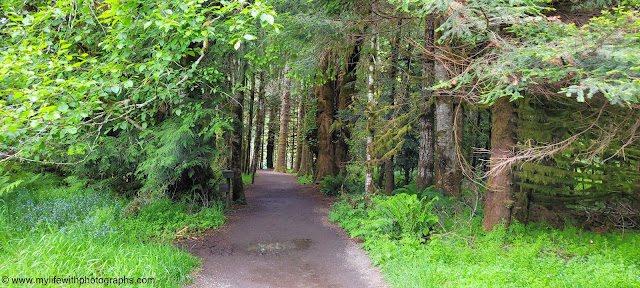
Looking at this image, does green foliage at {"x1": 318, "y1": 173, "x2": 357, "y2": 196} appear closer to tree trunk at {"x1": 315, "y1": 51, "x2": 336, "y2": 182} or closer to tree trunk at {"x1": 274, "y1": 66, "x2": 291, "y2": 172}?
tree trunk at {"x1": 315, "y1": 51, "x2": 336, "y2": 182}

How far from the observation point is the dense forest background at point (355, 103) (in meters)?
4.36

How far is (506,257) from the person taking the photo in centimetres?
569

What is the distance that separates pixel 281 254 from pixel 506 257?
12.9 feet

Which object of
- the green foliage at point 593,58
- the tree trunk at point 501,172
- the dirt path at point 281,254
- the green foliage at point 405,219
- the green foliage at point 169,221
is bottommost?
the dirt path at point 281,254

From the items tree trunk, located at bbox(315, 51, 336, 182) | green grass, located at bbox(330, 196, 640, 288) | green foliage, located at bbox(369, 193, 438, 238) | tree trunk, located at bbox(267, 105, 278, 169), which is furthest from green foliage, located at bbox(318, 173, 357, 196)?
tree trunk, located at bbox(267, 105, 278, 169)

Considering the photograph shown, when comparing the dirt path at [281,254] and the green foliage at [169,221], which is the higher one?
the green foliage at [169,221]

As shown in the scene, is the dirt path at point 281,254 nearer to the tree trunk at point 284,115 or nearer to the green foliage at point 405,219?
the green foliage at point 405,219

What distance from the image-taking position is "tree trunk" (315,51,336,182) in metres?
16.6

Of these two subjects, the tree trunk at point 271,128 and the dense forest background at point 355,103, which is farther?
the tree trunk at point 271,128

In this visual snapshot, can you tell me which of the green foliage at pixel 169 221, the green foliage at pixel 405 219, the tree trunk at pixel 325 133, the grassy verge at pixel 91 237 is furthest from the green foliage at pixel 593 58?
the tree trunk at pixel 325 133

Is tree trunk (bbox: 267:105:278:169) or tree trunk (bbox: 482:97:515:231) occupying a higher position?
tree trunk (bbox: 267:105:278:169)

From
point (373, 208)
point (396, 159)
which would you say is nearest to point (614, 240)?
point (373, 208)

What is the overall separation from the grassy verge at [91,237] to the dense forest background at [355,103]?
327 millimetres

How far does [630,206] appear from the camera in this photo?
277 inches
